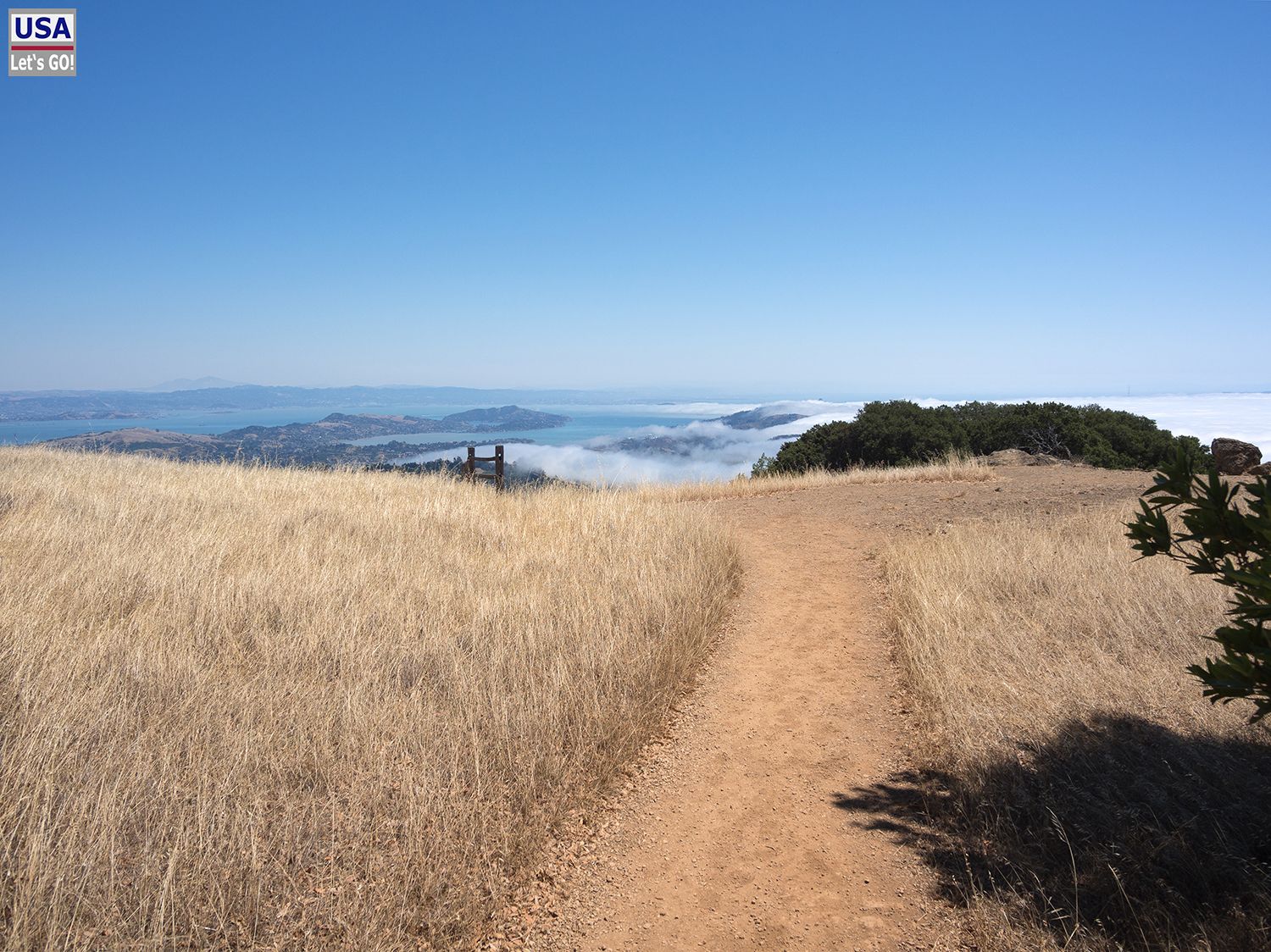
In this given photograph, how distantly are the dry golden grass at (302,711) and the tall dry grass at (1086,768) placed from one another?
86.9 inches

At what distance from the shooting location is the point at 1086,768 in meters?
3.96

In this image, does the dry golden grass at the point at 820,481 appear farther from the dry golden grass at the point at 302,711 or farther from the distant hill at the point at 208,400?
the distant hill at the point at 208,400

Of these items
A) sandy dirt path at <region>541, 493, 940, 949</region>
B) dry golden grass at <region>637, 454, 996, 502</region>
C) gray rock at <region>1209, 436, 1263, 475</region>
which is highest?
gray rock at <region>1209, 436, 1263, 475</region>

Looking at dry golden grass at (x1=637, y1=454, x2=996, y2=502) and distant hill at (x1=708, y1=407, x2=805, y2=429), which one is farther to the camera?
distant hill at (x1=708, y1=407, x2=805, y2=429)

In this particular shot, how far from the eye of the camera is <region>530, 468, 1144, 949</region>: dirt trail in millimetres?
3283

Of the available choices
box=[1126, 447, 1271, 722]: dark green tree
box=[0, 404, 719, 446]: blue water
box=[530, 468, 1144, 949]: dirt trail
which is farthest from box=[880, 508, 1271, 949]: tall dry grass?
box=[0, 404, 719, 446]: blue water

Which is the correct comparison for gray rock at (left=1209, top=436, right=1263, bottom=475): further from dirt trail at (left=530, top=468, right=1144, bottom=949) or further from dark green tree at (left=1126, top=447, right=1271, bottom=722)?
dark green tree at (left=1126, top=447, right=1271, bottom=722)

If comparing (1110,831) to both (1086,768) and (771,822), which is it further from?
(771,822)

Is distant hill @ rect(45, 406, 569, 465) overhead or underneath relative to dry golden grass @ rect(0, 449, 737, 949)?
overhead

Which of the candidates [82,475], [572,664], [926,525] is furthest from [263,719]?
[82,475]

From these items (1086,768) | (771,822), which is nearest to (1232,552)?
(1086,768)

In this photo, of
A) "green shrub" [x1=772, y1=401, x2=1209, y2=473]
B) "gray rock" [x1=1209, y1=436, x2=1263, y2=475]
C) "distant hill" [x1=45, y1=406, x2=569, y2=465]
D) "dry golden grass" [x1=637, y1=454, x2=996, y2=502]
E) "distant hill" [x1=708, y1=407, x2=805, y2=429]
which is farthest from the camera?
"distant hill" [x1=708, y1=407, x2=805, y2=429]

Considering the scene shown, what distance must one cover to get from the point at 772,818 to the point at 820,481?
42.2ft

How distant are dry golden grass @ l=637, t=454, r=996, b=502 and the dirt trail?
278 inches
